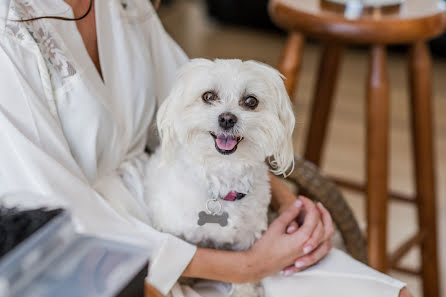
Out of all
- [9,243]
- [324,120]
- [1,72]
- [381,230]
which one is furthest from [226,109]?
[324,120]

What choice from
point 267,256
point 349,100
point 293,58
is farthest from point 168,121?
point 349,100

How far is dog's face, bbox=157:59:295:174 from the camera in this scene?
82cm

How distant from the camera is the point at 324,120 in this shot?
158cm

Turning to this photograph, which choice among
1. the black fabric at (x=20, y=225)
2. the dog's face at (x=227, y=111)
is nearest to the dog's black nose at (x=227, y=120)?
the dog's face at (x=227, y=111)

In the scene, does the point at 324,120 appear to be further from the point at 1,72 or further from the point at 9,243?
the point at 9,243

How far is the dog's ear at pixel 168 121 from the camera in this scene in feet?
2.75

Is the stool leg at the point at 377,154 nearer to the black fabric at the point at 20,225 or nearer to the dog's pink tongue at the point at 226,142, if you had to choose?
the dog's pink tongue at the point at 226,142

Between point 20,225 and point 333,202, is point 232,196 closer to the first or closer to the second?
point 333,202

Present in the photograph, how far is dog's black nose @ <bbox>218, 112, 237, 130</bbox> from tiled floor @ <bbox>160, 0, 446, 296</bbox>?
1.16m

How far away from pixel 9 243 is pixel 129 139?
0.54m

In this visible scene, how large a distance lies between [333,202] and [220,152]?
1.31 ft

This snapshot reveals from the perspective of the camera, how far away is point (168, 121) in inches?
33.3

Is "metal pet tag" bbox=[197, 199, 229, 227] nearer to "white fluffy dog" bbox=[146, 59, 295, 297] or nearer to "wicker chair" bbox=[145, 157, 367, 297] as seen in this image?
"white fluffy dog" bbox=[146, 59, 295, 297]

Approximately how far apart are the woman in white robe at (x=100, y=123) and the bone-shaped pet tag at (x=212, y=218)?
0.17 feet
